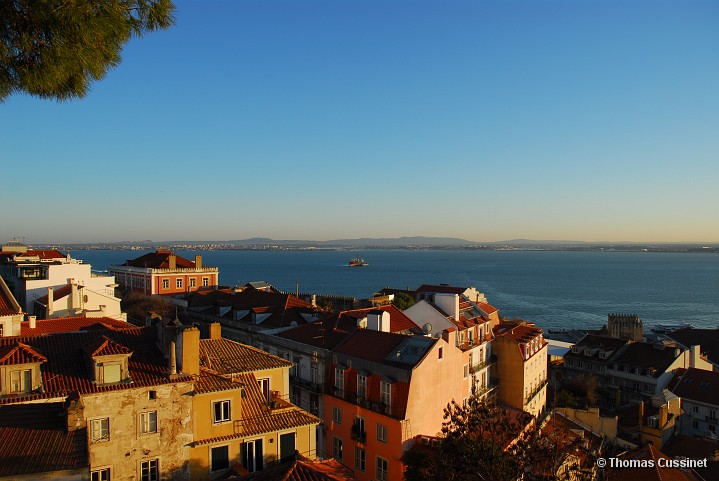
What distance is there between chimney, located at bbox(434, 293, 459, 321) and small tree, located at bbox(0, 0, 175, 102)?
34014mm

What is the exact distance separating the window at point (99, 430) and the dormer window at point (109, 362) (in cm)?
123

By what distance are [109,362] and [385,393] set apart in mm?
14617

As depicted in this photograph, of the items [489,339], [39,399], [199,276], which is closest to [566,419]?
[489,339]

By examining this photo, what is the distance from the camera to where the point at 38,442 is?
47.7 ft

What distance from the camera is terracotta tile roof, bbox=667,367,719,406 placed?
4523 cm

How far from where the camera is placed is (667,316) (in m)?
117

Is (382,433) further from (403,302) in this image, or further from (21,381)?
(403,302)

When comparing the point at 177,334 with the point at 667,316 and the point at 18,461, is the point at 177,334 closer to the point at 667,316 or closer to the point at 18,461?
the point at 18,461

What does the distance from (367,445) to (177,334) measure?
1393 centimetres

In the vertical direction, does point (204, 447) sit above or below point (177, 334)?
below

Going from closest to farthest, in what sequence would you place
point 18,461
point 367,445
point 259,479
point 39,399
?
point 259,479 < point 18,461 < point 39,399 < point 367,445

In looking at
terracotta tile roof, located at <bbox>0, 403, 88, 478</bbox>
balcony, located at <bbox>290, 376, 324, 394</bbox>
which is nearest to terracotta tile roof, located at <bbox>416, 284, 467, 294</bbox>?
balcony, located at <bbox>290, 376, 324, 394</bbox>

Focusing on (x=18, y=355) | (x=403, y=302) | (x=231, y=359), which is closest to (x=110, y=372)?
(x=18, y=355)

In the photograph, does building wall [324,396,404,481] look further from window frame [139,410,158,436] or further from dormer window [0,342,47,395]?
dormer window [0,342,47,395]
